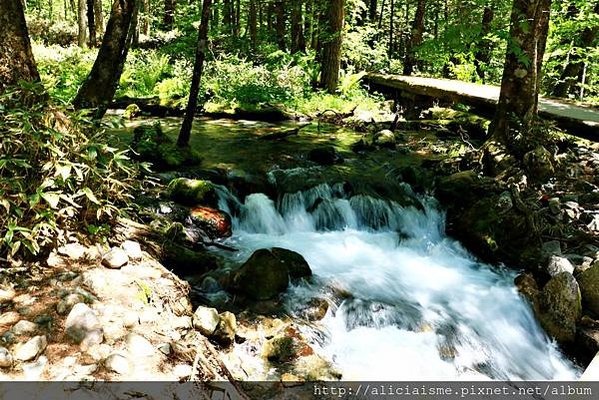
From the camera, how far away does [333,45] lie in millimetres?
15570

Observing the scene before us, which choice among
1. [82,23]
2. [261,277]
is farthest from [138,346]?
[82,23]

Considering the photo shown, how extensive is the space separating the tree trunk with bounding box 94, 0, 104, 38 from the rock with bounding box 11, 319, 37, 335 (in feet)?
69.8

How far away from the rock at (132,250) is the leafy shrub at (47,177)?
296 millimetres

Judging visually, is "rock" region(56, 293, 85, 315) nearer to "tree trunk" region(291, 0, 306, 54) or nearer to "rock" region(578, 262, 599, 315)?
"rock" region(578, 262, 599, 315)

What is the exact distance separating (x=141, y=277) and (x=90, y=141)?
1.40 metres

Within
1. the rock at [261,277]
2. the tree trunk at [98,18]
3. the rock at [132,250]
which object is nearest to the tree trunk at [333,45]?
the rock at [261,277]

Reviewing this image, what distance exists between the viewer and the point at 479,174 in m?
8.56

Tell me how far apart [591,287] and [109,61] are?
6971 mm

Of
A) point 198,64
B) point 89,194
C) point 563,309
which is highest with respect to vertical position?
point 198,64

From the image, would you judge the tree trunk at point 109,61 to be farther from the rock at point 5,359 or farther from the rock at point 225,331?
the rock at point 5,359

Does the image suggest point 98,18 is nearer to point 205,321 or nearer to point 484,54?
point 484,54

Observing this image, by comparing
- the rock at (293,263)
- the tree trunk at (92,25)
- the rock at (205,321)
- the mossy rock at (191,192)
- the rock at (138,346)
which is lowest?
the rock at (293,263)

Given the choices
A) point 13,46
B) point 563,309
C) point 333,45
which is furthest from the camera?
point 333,45

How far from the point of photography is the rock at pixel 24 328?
299cm
